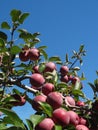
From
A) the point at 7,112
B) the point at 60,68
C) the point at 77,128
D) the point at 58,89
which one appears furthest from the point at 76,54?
the point at 7,112

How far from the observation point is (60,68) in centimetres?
407

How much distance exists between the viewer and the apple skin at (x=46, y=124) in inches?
111

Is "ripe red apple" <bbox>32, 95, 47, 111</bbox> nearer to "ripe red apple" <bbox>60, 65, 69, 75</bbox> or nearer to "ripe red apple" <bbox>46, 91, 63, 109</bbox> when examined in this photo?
"ripe red apple" <bbox>46, 91, 63, 109</bbox>

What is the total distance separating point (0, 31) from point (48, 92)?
800 millimetres

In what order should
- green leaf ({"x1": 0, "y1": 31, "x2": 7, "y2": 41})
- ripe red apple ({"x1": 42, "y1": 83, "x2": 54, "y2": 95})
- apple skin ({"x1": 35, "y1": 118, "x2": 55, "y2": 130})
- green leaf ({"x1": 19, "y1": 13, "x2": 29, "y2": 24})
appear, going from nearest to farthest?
apple skin ({"x1": 35, "y1": 118, "x2": 55, "y2": 130}), ripe red apple ({"x1": 42, "y1": 83, "x2": 54, "y2": 95}), green leaf ({"x1": 19, "y1": 13, "x2": 29, "y2": 24}), green leaf ({"x1": 0, "y1": 31, "x2": 7, "y2": 41})

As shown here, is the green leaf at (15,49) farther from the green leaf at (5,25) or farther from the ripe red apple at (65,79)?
the ripe red apple at (65,79)

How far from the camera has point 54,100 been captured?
3033 mm

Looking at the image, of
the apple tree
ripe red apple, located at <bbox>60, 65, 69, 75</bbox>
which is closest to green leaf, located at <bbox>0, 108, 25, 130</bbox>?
the apple tree

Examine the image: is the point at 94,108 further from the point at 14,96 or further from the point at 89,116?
the point at 14,96

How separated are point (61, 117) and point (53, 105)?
0.66ft

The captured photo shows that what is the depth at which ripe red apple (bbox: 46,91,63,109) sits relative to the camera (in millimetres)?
3055

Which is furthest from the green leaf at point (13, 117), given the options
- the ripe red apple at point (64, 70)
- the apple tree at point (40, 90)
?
the ripe red apple at point (64, 70)

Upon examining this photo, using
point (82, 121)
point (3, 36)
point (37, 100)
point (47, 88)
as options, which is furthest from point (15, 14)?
point (82, 121)

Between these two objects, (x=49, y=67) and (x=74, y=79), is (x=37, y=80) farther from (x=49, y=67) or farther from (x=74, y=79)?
(x=74, y=79)
